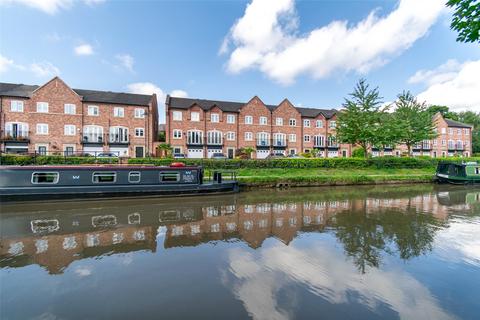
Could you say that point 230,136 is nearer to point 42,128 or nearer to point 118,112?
point 118,112

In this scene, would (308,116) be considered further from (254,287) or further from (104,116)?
(254,287)

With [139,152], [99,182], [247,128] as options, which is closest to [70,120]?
[139,152]

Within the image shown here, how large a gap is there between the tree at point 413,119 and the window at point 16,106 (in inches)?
1859

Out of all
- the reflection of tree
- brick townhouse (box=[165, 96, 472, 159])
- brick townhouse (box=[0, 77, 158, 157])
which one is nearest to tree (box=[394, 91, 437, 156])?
brick townhouse (box=[165, 96, 472, 159])

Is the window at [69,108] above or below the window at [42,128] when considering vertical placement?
above

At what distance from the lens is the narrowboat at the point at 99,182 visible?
38.1ft

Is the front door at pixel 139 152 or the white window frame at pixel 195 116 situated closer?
the front door at pixel 139 152

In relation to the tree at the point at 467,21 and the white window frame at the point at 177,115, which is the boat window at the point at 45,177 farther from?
the white window frame at the point at 177,115

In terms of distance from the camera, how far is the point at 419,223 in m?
9.12

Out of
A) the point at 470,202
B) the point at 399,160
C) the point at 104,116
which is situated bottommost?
the point at 470,202

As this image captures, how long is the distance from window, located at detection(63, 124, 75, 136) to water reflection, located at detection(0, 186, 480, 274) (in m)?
20.7

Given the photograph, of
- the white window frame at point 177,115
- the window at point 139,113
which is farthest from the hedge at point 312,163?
the window at point 139,113

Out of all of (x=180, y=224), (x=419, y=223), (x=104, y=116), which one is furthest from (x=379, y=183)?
(x=104, y=116)

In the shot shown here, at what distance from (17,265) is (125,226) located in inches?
129
